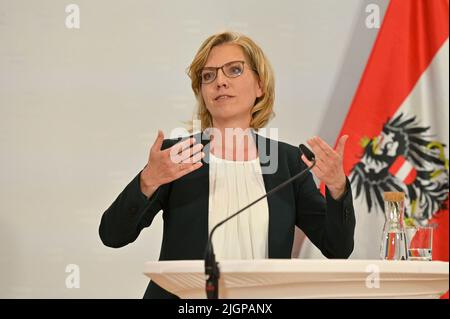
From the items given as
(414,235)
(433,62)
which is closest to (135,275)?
(414,235)

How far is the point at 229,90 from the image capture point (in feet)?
7.95

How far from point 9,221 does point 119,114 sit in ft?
2.30

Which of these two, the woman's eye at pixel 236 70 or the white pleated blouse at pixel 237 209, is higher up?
the woman's eye at pixel 236 70

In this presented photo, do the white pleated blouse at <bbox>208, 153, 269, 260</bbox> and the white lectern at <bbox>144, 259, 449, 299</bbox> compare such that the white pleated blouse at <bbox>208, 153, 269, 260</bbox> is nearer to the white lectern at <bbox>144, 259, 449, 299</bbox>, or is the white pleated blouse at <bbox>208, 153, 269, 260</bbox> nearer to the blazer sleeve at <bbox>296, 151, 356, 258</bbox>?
the blazer sleeve at <bbox>296, 151, 356, 258</bbox>

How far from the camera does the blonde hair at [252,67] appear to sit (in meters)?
2.49

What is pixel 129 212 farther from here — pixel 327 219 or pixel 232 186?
pixel 327 219

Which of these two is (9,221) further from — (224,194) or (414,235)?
(414,235)

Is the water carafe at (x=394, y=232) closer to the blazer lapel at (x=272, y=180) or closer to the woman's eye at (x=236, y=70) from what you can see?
the blazer lapel at (x=272, y=180)

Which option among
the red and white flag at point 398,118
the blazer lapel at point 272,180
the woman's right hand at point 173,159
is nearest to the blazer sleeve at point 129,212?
the woman's right hand at point 173,159

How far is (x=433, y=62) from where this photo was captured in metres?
3.27

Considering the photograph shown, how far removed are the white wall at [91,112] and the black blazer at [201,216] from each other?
815 millimetres

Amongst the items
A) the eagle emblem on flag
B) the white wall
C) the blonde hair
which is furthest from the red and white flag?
the blonde hair

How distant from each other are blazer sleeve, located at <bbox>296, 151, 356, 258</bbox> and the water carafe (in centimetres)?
11
